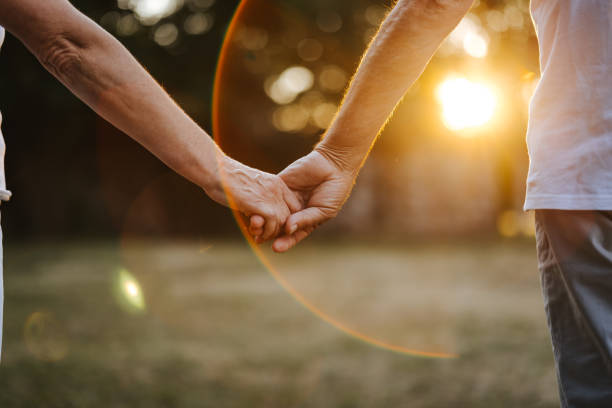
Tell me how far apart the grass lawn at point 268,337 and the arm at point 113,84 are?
2391mm

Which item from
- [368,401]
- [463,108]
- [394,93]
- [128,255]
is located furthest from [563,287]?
[128,255]

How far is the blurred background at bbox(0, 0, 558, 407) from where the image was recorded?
4457 mm

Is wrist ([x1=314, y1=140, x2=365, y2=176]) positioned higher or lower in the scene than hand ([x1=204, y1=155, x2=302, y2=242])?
higher

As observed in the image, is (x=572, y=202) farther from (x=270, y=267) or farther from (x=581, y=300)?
(x=270, y=267)

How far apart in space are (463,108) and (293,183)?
6.04m

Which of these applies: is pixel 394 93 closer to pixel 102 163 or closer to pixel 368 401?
pixel 368 401

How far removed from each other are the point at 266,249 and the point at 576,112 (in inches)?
491

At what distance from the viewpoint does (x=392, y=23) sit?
1.86 m

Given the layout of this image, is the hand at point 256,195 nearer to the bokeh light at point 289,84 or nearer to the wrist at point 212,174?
the wrist at point 212,174

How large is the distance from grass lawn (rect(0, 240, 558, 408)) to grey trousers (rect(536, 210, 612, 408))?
107 inches

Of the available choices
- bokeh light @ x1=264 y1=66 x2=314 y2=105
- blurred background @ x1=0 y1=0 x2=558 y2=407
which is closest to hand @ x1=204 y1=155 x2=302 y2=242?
blurred background @ x1=0 y1=0 x2=558 y2=407

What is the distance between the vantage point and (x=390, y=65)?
6.23 ft

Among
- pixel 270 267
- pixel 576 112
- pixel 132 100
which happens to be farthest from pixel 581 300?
pixel 270 267

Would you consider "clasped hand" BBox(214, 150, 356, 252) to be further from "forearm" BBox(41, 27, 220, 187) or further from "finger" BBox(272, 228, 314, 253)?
"forearm" BBox(41, 27, 220, 187)
